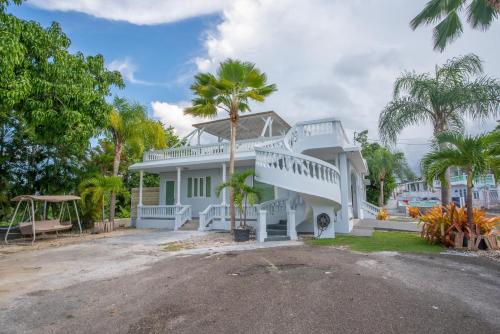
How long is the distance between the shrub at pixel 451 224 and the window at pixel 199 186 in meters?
11.1

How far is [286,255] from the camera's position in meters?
7.15

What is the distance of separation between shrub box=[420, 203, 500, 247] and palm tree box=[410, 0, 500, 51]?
5.98 metres

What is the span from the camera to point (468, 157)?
7.45 meters

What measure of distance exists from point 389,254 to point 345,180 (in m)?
4.85

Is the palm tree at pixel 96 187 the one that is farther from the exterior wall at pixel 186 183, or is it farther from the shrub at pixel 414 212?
the shrub at pixel 414 212

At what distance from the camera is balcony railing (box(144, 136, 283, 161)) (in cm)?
1412

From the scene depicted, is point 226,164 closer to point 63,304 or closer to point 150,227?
point 150,227

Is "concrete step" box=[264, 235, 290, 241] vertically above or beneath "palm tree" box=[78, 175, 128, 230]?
beneath

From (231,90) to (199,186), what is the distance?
772cm

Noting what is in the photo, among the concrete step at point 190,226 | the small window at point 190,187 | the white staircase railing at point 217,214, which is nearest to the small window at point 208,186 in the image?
the small window at point 190,187

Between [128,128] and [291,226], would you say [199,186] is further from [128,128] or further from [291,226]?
[291,226]

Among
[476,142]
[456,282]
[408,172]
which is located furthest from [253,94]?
[408,172]

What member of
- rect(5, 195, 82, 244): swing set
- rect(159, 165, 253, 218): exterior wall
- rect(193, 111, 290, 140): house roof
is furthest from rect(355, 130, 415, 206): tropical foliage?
rect(5, 195, 82, 244): swing set

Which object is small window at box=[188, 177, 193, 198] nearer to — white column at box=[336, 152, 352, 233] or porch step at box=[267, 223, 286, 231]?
porch step at box=[267, 223, 286, 231]
